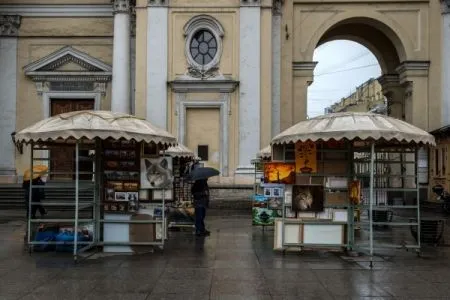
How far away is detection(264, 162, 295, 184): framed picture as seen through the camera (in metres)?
13.9

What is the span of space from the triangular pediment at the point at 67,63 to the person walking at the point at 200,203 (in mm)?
14131

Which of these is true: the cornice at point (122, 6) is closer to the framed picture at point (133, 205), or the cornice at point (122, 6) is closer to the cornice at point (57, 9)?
the cornice at point (57, 9)

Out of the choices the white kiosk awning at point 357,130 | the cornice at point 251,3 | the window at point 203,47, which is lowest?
the white kiosk awning at point 357,130

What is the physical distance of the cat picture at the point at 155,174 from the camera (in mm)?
13734

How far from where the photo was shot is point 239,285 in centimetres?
1016

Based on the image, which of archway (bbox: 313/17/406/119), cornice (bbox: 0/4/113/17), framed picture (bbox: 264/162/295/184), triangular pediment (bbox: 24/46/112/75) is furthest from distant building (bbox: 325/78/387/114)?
framed picture (bbox: 264/162/295/184)

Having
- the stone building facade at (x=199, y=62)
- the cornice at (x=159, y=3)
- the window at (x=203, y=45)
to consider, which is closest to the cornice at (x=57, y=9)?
the stone building facade at (x=199, y=62)

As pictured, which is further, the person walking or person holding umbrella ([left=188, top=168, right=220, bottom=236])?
the person walking

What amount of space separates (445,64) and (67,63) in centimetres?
1667

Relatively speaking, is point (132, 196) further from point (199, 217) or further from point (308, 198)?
point (308, 198)

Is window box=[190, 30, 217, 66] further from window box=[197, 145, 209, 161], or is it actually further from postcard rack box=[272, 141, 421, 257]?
postcard rack box=[272, 141, 421, 257]

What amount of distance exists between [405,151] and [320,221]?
2.44 m

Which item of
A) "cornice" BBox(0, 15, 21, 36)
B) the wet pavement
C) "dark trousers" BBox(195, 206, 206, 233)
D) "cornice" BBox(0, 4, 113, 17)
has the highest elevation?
"cornice" BBox(0, 4, 113, 17)

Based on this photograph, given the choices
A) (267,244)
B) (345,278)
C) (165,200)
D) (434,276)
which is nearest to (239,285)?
(345,278)
